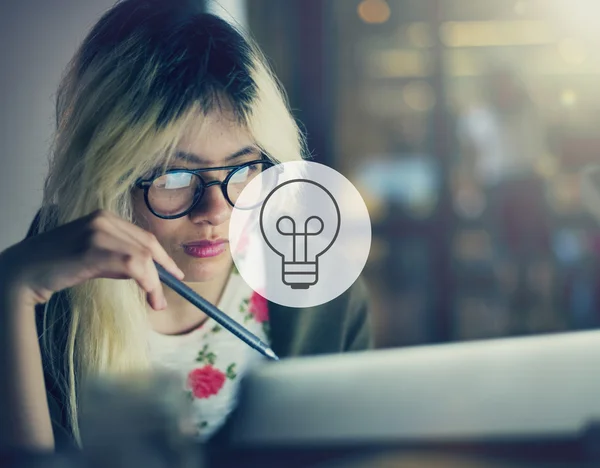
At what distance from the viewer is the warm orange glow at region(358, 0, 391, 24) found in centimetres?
71

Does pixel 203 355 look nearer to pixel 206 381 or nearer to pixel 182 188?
pixel 206 381

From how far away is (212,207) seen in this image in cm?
58

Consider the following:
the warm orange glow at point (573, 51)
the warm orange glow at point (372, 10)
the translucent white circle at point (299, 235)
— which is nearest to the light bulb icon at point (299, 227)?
the translucent white circle at point (299, 235)

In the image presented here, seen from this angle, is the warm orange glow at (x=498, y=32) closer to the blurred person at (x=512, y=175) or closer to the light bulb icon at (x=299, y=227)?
the blurred person at (x=512, y=175)

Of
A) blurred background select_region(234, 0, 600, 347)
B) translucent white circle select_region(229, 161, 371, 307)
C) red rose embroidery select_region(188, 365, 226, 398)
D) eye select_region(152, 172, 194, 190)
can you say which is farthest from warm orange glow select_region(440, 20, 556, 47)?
red rose embroidery select_region(188, 365, 226, 398)

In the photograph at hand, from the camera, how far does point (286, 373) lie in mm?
497

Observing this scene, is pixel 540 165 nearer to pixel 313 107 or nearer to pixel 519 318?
pixel 519 318

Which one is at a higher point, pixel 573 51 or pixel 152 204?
pixel 573 51

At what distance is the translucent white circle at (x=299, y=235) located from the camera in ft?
1.96

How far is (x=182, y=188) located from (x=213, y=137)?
0.19ft

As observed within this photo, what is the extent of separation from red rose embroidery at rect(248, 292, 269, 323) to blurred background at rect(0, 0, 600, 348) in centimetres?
11

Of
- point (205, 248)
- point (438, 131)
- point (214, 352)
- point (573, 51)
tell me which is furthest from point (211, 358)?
point (573, 51)

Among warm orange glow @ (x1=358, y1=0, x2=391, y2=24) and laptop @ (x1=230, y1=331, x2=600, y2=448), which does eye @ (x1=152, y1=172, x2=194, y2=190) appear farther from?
warm orange glow @ (x1=358, y1=0, x2=391, y2=24)

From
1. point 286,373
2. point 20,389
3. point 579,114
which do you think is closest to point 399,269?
point 579,114
